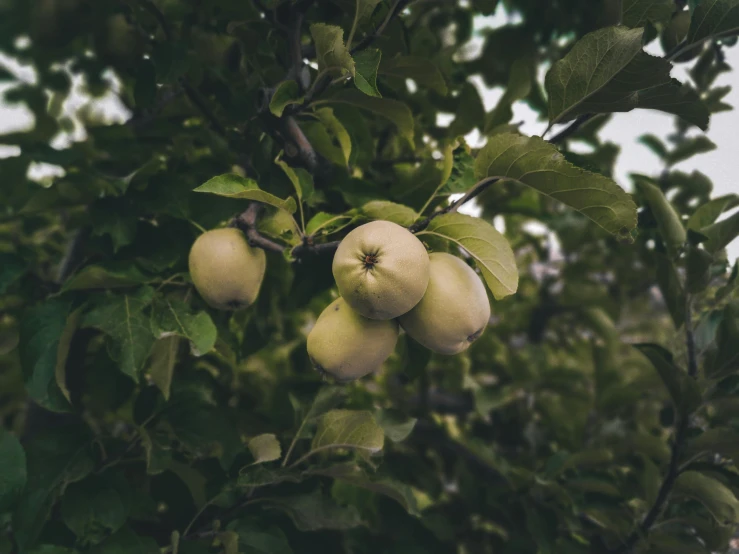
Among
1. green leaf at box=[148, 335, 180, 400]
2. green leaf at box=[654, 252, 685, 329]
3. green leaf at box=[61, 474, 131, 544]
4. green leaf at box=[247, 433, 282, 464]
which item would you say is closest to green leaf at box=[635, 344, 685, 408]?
green leaf at box=[654, 252, 685, 329]

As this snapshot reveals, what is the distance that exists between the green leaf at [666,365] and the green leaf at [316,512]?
0.82 metres

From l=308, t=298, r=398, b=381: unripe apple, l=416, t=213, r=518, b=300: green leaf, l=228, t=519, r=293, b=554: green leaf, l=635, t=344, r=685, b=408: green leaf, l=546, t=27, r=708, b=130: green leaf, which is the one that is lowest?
l=228, t=519, r=293, b=554: green leaf

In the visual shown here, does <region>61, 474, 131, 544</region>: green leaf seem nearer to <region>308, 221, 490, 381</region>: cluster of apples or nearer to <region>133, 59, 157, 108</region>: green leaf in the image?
<region>308, 221, 490, 381</region>: cluster of apples

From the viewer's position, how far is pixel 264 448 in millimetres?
1165

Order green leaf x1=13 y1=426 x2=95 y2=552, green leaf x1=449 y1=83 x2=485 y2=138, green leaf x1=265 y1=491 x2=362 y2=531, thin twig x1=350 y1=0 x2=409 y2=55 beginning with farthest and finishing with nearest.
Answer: green leaf x1=449 y1=83 x2=485 y2=138 → green leaf x1=265 y1=491 x2=362 y2=531 → green leaf x1=13 y1=426 x2=95 y2=552 → thin twig x1=350 y1=0 x2=409 y2=55

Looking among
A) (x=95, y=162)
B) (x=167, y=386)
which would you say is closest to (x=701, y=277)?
(x=167, y=386)

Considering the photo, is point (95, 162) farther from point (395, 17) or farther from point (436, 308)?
point (436, 308)

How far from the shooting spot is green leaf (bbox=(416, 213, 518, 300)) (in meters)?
0.92

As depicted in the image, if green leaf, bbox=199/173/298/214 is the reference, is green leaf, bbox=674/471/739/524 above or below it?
below

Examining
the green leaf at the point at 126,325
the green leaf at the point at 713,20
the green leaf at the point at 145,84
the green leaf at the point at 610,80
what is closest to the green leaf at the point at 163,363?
the green leaf at the point at 126,325

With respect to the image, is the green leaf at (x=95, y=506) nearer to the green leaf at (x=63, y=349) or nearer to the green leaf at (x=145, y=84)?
the green leaf at (x=63, y=349)

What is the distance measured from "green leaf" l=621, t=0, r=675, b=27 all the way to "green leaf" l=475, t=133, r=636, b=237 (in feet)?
1.19

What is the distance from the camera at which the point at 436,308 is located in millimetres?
947

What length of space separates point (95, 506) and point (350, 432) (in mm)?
624
